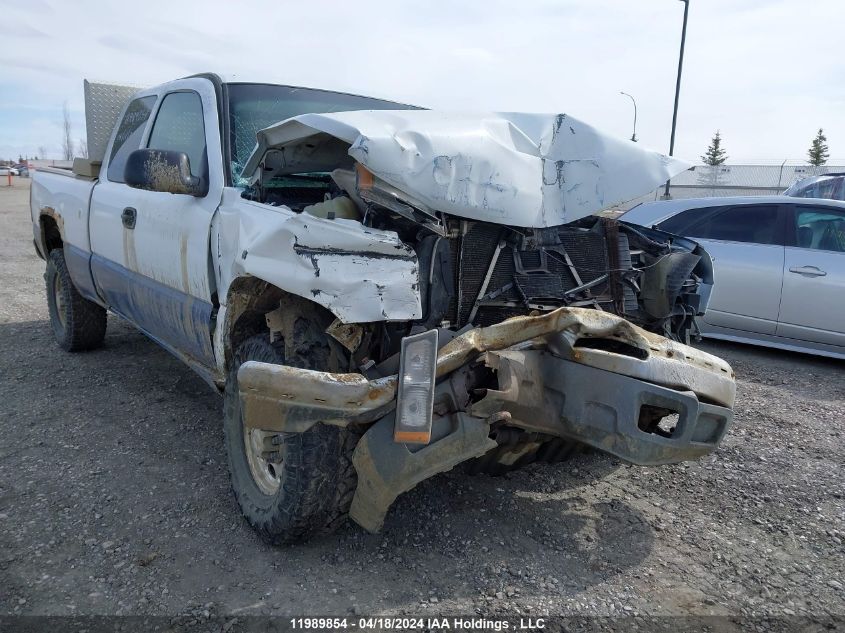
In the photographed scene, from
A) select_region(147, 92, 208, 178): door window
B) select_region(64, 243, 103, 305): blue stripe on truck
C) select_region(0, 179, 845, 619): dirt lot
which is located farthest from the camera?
select_region(64, 243, 103, 305): blue stripe on truck

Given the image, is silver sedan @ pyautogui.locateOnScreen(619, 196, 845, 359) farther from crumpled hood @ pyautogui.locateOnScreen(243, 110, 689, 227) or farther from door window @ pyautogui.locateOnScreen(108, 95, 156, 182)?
door window @ pyautogui.locateOnScreen(108, 95, 156, 182)

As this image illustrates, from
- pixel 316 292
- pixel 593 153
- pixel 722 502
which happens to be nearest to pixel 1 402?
pixel 316 292

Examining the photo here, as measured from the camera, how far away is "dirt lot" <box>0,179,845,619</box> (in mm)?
2496

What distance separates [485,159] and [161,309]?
7.36 feet

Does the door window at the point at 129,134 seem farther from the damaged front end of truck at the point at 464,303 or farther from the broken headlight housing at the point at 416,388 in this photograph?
the broken headlight housing at the point at 416,388

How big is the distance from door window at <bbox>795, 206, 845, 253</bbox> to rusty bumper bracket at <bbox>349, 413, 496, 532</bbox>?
5012 mm

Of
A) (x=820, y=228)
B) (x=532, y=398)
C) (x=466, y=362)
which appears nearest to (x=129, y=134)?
(x=466, y=362)

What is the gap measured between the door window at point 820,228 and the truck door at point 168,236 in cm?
518

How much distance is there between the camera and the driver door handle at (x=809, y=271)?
5834 millimetres

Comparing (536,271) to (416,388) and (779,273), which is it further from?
(779,273)

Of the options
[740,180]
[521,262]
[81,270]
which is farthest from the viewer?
[740,180]

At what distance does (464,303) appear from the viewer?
2766mm

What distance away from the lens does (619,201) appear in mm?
2979

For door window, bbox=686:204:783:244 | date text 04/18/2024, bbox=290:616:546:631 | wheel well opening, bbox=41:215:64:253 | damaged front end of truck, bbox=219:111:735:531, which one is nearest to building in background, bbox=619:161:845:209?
door window, bbox=686:204:783:244
